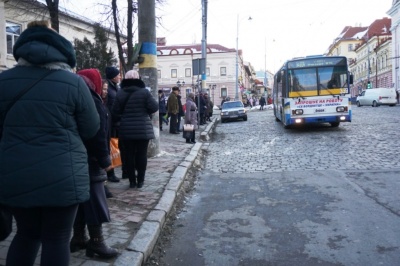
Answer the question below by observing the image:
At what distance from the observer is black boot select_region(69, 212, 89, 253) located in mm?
3811

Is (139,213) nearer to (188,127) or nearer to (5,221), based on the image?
(5,221)

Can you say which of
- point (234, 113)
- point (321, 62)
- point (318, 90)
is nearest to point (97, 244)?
point (318, 90)

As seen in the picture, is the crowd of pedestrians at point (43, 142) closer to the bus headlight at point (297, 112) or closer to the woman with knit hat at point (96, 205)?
the woman with knit hat at point (96, 205)

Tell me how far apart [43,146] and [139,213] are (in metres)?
2.84

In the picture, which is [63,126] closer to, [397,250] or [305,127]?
[397,250]

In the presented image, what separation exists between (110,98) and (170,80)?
232 ft

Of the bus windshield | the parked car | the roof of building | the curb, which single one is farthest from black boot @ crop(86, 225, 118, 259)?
the roof of building

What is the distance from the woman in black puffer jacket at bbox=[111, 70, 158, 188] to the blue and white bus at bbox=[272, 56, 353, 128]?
33.6 ft

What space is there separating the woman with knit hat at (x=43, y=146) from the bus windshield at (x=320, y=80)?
543 inches

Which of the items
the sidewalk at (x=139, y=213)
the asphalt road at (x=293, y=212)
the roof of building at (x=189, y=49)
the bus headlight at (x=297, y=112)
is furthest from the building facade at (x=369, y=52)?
the sidewalk at (x=139, y=213)

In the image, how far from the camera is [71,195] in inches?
99.0

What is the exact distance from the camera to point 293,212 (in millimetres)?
5496

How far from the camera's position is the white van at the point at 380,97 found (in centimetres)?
3944

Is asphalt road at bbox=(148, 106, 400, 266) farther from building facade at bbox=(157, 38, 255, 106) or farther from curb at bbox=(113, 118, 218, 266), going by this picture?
building facade at bbox=(157, 38, 255, 106)
